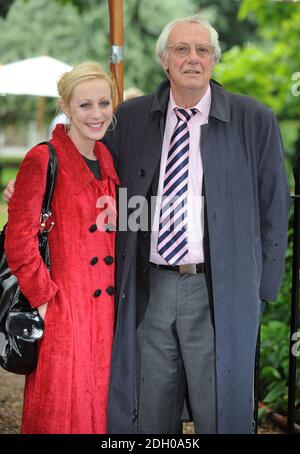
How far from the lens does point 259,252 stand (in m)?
3.42

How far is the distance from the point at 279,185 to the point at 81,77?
103cm

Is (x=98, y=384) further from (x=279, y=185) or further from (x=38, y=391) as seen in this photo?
(x=279, y=185)

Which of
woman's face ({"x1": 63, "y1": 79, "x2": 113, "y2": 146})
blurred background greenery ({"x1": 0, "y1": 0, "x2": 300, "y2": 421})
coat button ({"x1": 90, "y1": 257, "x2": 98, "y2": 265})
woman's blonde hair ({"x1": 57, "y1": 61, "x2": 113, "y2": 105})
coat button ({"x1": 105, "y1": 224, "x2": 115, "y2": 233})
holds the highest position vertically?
blurred background greenery ({"x1": 0, "y1": 0, "x2": 300, "y2": 421})

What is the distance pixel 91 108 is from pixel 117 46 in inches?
33.2

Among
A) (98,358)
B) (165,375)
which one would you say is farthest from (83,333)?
(165,375)

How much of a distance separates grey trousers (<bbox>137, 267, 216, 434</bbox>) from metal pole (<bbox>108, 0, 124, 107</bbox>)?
1111 mm

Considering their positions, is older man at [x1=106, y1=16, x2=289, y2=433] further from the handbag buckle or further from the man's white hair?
the handbag buckle

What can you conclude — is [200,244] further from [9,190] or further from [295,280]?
[9,190]

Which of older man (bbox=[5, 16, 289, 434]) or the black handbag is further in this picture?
older man (bbox=[5, 16, 289, 434])

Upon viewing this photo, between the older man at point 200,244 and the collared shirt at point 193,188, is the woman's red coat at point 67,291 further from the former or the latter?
the collared shirt at point 193,188

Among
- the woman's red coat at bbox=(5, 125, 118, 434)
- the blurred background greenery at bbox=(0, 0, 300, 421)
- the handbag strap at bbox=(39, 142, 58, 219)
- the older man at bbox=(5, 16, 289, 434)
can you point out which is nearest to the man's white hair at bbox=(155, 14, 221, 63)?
the older man at bbox=(5, 16, 289, 434)

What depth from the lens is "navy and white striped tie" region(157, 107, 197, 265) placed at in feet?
11.0

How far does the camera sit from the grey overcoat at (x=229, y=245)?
333cm

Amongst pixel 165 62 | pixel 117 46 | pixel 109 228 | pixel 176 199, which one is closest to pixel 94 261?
pixel 109 228
